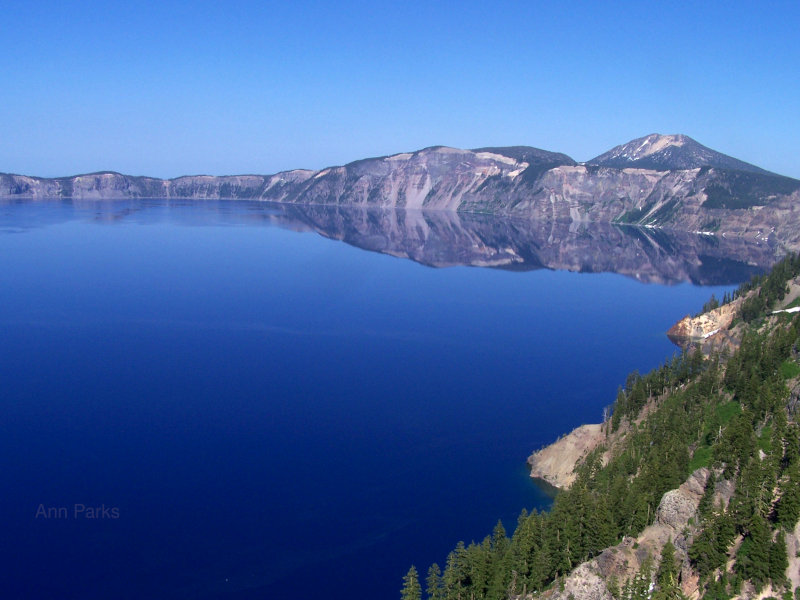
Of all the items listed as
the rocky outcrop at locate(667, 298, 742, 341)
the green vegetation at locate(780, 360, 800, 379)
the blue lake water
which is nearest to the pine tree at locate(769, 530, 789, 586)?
the blue lake water

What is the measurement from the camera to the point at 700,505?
46594 mm

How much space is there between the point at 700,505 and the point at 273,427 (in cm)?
4481

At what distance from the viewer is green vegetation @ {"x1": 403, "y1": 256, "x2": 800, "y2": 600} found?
4056 centimetres

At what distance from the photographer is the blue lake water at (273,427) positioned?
53094 millimetres

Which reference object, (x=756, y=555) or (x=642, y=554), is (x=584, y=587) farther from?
(x=756, y=555)

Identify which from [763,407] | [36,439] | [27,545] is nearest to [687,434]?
[763,407]

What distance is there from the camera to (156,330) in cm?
11494

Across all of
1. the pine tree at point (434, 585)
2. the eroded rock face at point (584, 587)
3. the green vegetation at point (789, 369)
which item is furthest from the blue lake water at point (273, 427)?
the green vegetation at point (789, 369)

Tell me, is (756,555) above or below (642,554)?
above

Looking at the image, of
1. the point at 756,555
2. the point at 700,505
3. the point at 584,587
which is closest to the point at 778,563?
the point at 756,555

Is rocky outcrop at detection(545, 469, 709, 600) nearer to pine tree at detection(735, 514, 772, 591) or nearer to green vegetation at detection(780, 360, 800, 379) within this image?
pine tree at detection(735, 514, 772, 591)

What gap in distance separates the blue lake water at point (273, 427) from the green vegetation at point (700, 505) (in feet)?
26.7

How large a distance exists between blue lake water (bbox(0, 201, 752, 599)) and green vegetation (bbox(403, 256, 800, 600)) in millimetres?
8153

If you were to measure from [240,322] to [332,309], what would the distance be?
2128 centimetres
